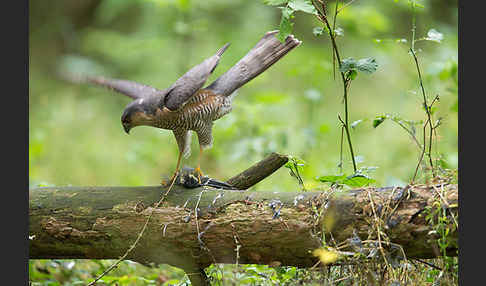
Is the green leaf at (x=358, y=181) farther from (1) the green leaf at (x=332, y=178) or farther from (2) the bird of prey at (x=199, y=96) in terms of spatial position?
(2) the bird of prey at (x=199, y=96)

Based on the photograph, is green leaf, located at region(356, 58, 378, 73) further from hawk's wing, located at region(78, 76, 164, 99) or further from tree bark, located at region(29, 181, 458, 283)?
hawk's wing, located at region(78, 76, 164, 99)

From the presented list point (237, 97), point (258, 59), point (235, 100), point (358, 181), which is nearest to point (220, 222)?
point (358, 181)

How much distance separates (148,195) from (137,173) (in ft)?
13.3

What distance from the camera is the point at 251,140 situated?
5098 millimetres

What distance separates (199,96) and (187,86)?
0.67 feet

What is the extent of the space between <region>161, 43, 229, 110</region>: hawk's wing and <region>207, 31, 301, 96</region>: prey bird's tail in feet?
0.79

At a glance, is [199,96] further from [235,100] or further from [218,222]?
[235,100]

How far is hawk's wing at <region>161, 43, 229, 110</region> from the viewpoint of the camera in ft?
10.7

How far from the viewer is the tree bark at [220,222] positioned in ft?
7.54

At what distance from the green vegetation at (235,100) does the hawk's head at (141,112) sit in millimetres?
1094

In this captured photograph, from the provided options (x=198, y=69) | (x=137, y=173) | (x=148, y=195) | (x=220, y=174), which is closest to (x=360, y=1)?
(x=220, y=174)

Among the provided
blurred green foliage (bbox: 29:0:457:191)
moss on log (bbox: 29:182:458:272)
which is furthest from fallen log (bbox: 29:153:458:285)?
blurred green foliage (bbox: 29:0:457:191)

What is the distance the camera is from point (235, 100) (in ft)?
22.9

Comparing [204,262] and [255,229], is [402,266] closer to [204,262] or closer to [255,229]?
[255,229]
